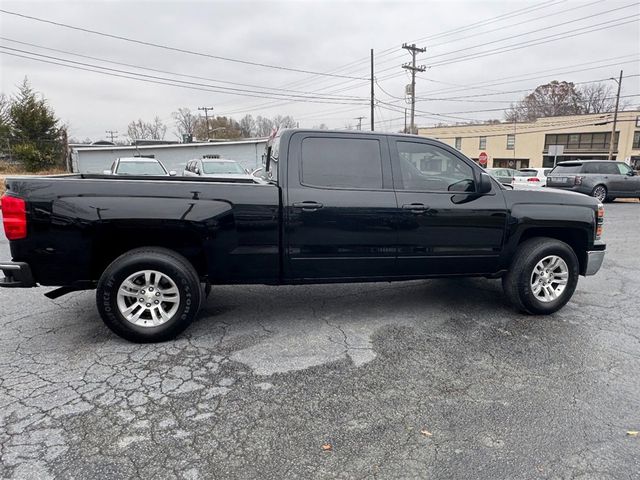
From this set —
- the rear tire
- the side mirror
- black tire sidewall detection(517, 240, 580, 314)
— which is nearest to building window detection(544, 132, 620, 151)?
the rear tire

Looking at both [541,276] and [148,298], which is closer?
[148,298]

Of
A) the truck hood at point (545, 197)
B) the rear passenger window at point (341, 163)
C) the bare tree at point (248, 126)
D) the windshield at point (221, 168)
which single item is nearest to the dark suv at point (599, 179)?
the windshield at point (221, 168)

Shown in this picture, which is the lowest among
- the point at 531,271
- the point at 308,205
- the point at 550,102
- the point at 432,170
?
the point at 531,271

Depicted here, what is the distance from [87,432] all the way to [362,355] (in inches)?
82.2

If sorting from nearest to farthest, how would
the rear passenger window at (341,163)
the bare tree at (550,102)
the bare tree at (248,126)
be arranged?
1. the rear passenger window at (341,163)
2. the bare tree at (550,102)
3. the bare tree at (248,126)

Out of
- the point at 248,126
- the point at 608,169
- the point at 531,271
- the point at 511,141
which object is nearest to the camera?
the point at 531,271

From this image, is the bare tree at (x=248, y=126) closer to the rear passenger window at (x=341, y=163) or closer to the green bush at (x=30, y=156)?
the green bush at (x=30, y=156)

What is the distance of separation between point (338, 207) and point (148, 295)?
1887 millimetres

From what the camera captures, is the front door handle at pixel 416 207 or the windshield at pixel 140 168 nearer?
the front door handle at pixel 416 207

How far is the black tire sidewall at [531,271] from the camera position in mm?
4570

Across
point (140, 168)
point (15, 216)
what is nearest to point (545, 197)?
point (15, 216)

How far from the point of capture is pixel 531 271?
15.0 feet

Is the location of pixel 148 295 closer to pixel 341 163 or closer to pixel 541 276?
pixel 341 163

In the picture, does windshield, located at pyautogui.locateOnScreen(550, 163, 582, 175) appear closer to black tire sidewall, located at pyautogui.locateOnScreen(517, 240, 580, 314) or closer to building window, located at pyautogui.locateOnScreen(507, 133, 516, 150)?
black tire sidewall, located at pyautogui.locateOnScreen(517, 240, 580, 314)
